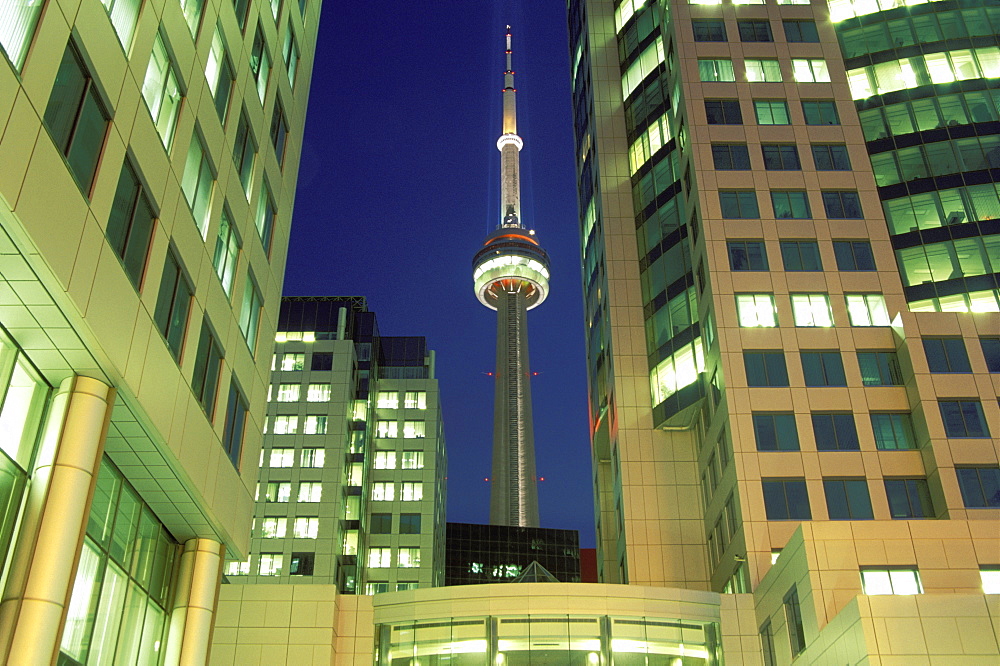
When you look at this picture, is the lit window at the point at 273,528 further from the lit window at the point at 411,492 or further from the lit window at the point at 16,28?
the lit window at the point at 16,28

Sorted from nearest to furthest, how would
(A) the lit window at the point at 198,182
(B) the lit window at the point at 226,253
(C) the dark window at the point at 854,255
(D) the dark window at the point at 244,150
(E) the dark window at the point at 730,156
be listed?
(A) the lit window at the point at 198,182 < (B) the lit window at the point at 226,253 < (D) the dark window at the point at 244,150 < (C) the dark window at the point at 854,255 < (E) the dark window at the point at 730,156

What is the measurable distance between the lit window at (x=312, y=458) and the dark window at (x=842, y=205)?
64.8 metres

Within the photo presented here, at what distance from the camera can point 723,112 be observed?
64062 millimetres

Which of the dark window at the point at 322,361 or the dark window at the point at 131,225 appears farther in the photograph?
the dark window at the point at 322,361

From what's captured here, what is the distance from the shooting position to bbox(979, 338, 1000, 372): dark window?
5100 centimetres

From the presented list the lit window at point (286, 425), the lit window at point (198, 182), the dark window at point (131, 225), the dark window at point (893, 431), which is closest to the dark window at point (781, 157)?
the dark window at point (893, 431)

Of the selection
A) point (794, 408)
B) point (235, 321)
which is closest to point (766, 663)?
point (794, 408)

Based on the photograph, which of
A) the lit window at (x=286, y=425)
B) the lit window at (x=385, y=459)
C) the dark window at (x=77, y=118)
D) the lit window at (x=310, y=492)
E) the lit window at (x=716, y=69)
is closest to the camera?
the dark window at (x=77, y=118)

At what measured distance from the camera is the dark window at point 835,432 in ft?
167

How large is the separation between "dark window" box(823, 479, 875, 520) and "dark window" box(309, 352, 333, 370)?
72.3 metres

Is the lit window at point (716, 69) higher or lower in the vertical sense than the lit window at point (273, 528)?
higher

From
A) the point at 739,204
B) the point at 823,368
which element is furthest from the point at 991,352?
the point at 739,204

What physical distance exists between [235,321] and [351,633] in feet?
64.4

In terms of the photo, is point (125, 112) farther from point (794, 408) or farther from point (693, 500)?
point (693, 500)
